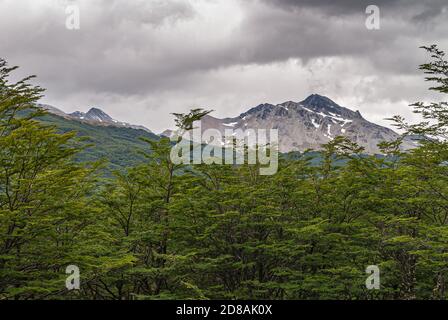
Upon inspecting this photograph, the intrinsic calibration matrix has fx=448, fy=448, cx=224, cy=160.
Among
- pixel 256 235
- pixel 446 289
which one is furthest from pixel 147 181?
pixel 446 289

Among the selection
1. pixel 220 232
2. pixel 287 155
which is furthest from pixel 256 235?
pixel 287 155

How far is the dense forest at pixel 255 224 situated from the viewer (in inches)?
708

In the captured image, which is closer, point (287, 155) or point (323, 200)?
point (323, 200)

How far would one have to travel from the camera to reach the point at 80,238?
19.0m

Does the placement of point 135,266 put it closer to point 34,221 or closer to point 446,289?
point 34,221

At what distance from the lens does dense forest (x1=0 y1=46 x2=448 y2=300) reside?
59.0ft

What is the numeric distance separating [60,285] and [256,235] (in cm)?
950

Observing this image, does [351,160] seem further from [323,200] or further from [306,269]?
[306,269]

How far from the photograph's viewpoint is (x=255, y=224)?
65.8 feet

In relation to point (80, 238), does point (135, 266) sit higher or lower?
lower

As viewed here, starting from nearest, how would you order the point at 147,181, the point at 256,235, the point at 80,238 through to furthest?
the point at 80,238, the point at 147,181, the point at 256,235

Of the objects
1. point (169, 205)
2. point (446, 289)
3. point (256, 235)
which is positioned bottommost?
point (446, 289)

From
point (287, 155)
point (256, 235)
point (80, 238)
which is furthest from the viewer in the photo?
point (287, 155)

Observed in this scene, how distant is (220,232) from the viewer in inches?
840
